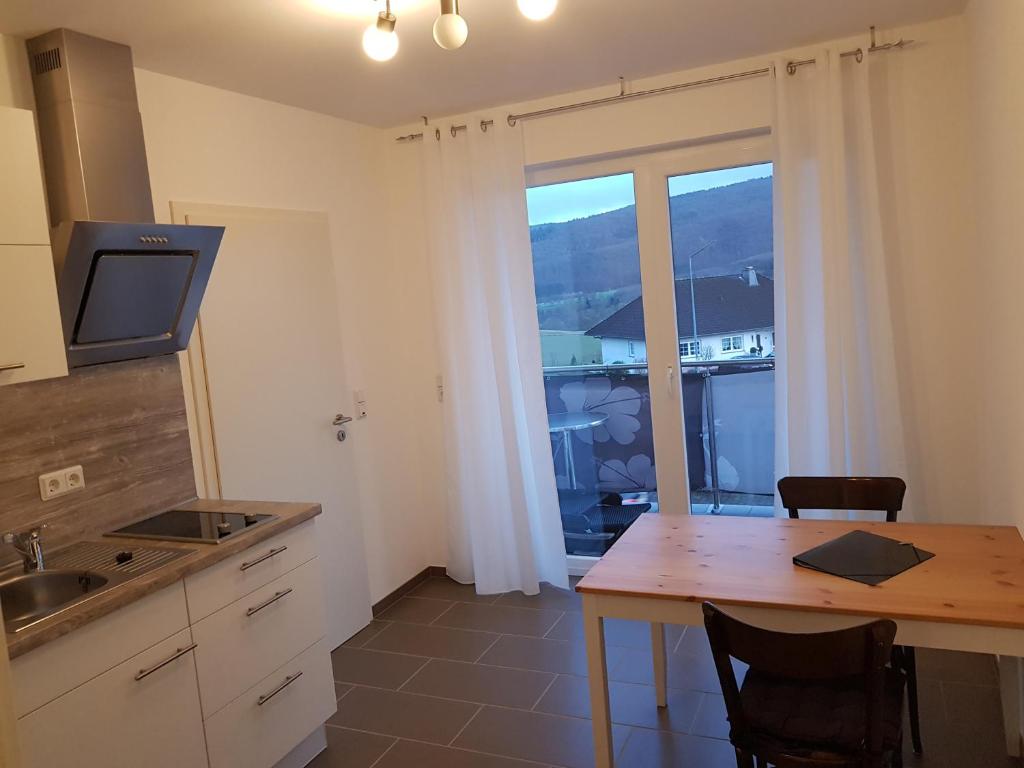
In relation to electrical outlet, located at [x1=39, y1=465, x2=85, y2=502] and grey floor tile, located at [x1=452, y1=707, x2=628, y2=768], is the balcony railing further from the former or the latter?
electrical outlet, located at [x1=39, y1=465, x2=85, y2=502]

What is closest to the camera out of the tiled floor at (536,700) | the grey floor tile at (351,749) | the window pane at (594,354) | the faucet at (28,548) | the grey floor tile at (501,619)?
the faucet at (28,548)

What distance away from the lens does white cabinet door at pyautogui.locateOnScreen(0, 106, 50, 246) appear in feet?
7.06

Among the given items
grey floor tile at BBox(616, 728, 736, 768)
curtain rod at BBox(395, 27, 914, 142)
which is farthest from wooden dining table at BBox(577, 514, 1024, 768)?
curtain rod at BBox(395, 27, 914, 142)

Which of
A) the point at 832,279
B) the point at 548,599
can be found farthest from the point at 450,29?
the point at 548,599

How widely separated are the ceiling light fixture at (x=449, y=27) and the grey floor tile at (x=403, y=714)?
2.38 m

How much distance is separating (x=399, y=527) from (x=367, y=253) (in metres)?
1.52

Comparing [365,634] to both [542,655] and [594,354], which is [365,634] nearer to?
[542,655]

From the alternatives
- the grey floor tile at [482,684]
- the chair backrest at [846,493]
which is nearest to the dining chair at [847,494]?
the chair backrest at [846,493]

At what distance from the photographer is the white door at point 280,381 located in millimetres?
3180

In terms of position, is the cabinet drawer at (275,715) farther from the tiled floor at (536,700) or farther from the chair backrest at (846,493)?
the chair backrest at (846,493)

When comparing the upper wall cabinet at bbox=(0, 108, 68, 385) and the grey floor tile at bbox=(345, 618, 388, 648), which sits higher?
the upper wall cabinet at bbox=(0, 108, 68, 385)

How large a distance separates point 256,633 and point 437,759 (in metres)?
0.80

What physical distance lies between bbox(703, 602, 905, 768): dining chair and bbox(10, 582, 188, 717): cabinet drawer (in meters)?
1.52

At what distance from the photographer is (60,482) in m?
2.57
